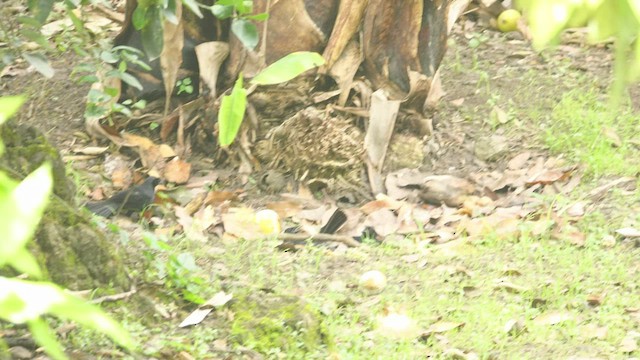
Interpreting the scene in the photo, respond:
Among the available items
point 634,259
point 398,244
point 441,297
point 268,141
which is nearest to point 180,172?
point 268,141

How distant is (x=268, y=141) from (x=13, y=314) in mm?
4546

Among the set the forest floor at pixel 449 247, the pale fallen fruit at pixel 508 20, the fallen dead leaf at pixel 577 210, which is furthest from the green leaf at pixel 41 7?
the pale fallen fruit at pixel 508 20

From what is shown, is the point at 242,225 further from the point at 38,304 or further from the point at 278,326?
the point at 38,304

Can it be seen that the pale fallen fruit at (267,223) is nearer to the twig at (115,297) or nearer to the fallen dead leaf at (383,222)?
the fallen dead leaf at (383,222)

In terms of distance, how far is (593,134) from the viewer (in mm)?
5797

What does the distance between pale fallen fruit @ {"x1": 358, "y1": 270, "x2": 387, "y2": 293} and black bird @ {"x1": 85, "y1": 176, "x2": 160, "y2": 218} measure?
1.33 meters

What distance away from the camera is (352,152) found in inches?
211

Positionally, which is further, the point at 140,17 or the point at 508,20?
the point at 508,20

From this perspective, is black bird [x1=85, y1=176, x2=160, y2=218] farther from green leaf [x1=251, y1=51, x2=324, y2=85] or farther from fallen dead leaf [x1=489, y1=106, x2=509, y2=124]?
fallen dead leaf [x1=489, y1=106, x2=509, y2=124]

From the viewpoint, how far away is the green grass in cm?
545

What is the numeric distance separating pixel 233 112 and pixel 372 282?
5.13 feet

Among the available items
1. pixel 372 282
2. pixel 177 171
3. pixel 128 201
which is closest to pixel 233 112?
pixel 372 282

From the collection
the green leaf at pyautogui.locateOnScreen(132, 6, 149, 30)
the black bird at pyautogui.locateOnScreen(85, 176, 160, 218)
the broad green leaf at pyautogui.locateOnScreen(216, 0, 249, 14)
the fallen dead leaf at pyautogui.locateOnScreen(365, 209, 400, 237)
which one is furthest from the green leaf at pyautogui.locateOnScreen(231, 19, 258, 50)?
the fallen dead leaf at pyautogui.locateOnScreen(365, 209, 400, 237)

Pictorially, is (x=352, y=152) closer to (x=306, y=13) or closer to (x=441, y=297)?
(x=306, y=13)
